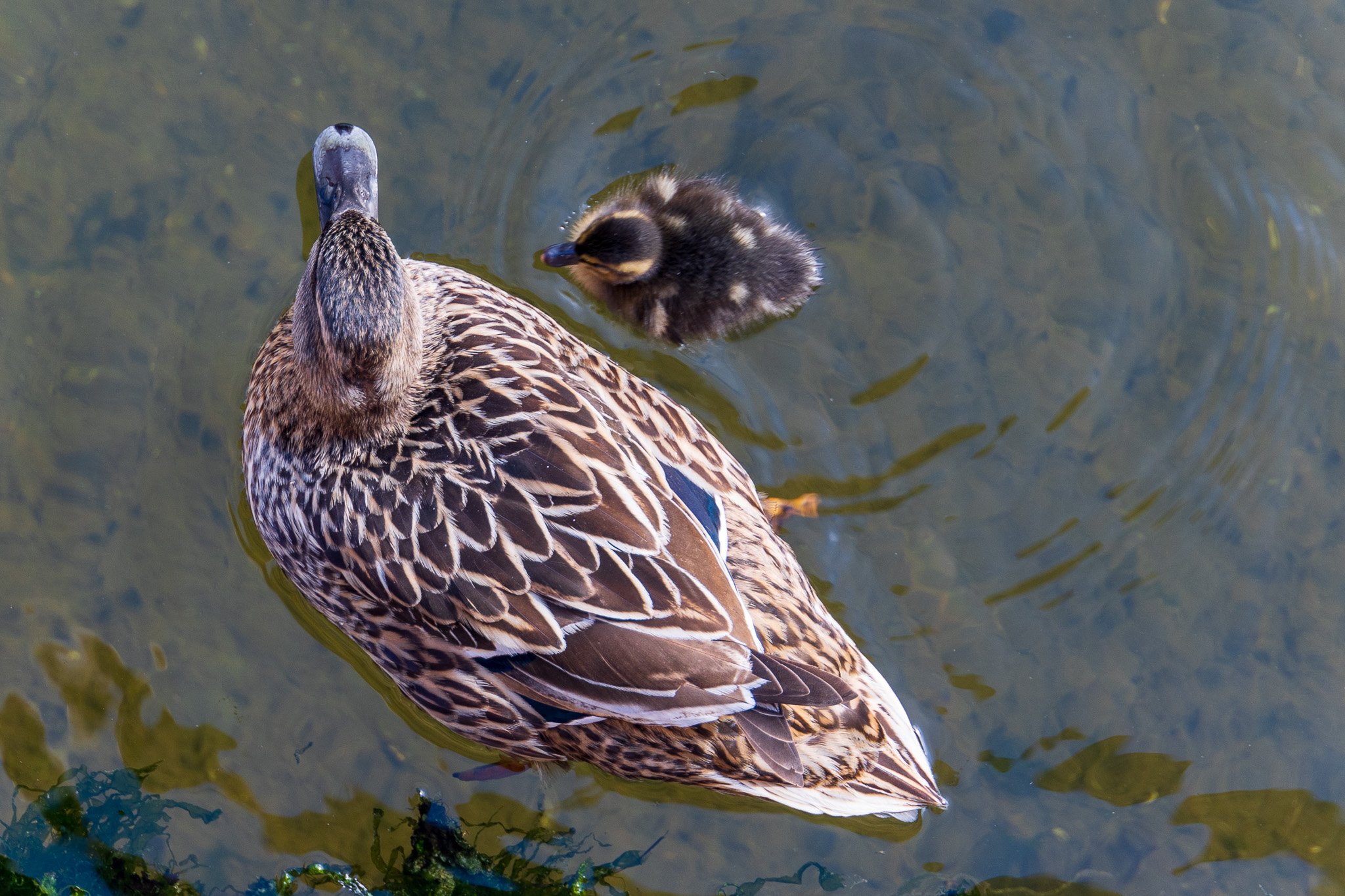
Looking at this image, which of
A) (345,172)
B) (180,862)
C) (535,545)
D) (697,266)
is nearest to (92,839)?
(180,862)

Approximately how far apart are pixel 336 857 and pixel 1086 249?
234 cm

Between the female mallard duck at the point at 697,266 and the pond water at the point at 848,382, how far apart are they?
0.12 m

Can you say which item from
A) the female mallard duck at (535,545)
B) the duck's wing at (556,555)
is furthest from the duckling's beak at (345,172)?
the duck's wing at (556,555)

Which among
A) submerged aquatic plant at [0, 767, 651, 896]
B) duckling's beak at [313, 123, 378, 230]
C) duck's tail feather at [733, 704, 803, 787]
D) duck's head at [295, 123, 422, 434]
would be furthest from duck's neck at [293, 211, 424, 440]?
submerged aquatic plant at [0, 767, 651, 896]

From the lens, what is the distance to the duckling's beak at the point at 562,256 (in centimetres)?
251

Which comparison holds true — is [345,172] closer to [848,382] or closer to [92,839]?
[848,382]

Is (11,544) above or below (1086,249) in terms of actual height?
below

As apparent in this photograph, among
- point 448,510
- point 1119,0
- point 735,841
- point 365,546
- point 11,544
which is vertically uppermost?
point 1119,0

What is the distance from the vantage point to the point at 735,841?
2529 mm

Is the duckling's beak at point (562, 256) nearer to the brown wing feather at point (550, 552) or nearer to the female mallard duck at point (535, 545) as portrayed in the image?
the female mallard duck at point (535, 545)

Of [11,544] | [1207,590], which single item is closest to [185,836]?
[11,544]

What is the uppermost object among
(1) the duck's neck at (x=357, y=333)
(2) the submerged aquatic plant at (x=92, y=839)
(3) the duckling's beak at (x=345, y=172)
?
(3) the duckling's beak at (x=345, y=172)

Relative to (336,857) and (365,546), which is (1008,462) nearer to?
(365,546)

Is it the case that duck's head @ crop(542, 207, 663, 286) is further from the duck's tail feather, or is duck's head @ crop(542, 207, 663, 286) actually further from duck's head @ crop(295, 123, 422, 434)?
the duck's tail feather
